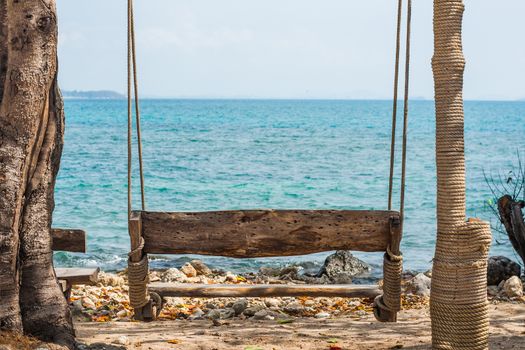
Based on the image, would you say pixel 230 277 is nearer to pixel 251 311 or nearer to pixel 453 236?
pixel 251 311

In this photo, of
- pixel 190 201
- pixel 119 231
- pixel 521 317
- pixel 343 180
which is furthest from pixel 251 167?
pixel 521 317

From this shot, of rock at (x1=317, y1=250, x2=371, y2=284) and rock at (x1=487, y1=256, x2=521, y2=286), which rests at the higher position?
rock at (x1=487, y1=256, x2=521, y2=286)

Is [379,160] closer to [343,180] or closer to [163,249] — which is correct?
[343,180]

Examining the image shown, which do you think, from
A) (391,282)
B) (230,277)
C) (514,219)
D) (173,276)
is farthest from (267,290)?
(230,277)

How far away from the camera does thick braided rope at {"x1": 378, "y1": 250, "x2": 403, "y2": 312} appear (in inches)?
196

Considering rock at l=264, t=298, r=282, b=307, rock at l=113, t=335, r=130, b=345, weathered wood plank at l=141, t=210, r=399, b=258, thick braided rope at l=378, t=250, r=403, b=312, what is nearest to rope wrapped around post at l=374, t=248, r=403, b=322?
thick braided rope at l=378, t=250, r=403, b=312

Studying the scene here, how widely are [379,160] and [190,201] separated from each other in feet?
34.3

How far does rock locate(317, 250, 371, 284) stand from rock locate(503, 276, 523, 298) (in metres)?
2.19

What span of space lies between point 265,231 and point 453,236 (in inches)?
56.0

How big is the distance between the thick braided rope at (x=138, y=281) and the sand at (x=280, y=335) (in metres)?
0.16

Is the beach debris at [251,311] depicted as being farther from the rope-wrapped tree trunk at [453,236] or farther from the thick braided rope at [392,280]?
the rope-wrapped tree trunk at [453,236]

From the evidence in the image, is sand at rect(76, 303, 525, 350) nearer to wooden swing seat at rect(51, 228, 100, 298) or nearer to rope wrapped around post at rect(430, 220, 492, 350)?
wooden swing seat at rect(51, 228, 100, 298)

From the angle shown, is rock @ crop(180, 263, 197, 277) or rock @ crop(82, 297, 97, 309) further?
rock @ crop(180, 263, 197, 277)

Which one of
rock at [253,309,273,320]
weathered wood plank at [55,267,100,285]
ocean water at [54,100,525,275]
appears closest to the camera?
weathered wood plank at [55,267,100,285]
